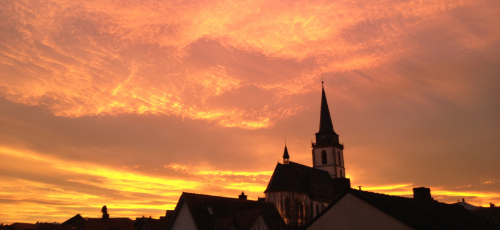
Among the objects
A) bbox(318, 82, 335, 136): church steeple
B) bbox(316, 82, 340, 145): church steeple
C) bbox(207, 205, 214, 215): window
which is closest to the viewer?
bbox(207, 205, 214, 215): window

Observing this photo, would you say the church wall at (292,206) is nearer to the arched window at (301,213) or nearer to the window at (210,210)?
the arched window at (301,213)

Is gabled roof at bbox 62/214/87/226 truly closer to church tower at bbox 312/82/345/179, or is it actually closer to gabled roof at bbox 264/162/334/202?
gabled roof at bbox 264/162/334/202

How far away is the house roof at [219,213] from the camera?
3691 centimetres

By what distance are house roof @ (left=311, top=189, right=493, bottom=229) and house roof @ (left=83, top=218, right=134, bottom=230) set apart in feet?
120

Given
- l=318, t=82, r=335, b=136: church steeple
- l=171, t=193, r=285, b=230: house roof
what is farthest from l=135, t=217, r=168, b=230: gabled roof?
l=318, t=82, r=335, b=136: church steeple

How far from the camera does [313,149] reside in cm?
11031

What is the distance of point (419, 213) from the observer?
2048cm

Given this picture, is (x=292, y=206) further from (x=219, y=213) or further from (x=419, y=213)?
(x=419, y=213)

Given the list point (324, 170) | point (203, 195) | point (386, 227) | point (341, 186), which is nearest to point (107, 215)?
point (203, 195)

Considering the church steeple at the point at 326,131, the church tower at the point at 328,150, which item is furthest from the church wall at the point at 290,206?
the church steeple at the point at 326,131

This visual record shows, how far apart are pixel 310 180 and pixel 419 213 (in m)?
72.4

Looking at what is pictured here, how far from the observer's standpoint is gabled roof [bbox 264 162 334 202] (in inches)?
3174

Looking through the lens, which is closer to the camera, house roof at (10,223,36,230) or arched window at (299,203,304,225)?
arched window at (299,203,304,225)

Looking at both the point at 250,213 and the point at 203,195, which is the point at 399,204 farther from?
the point at 203,195
